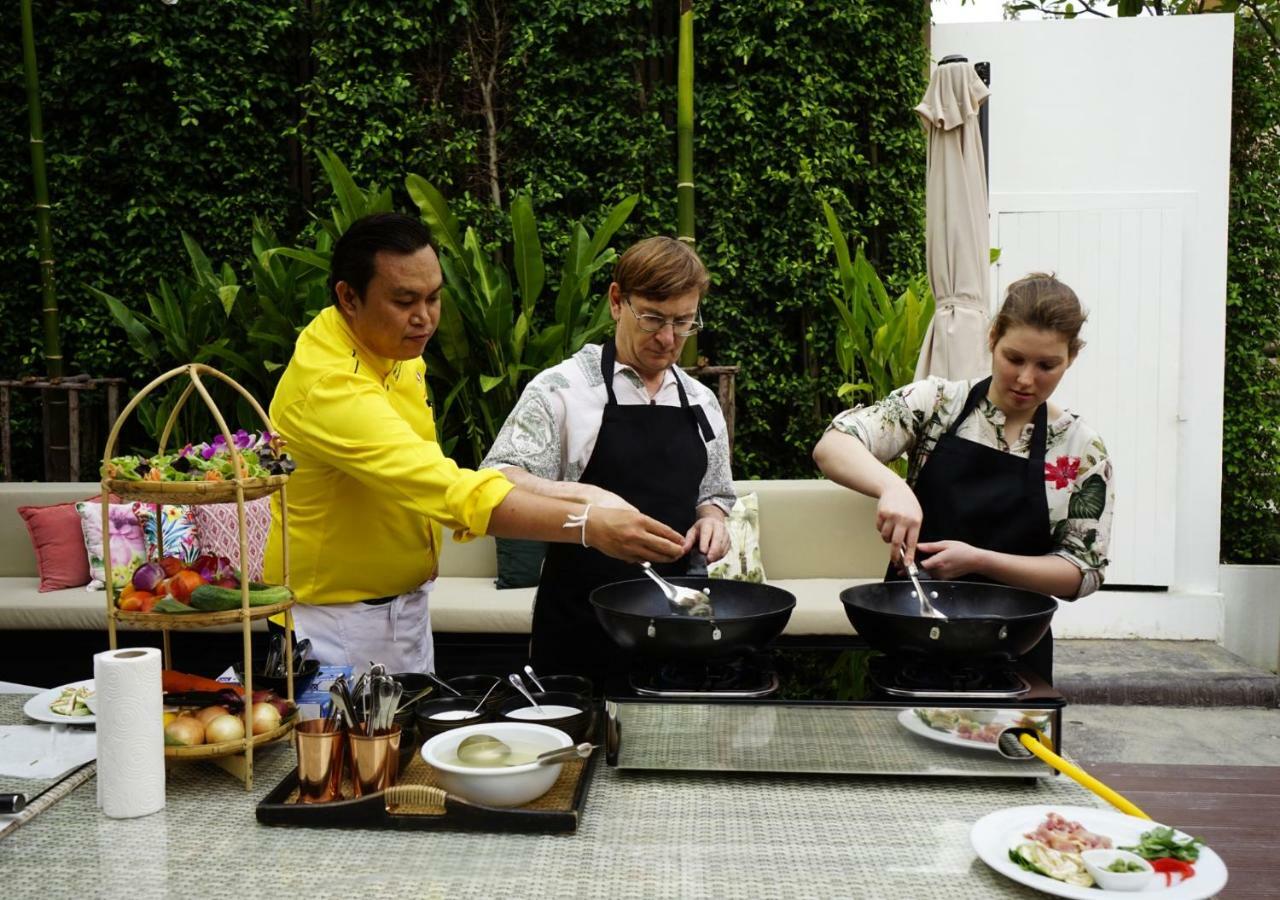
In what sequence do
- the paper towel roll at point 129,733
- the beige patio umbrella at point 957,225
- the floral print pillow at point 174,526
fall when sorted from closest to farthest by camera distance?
the paper towel roll at point 129,733 < the beige patio umbrella at point 957,225 < the floral print pillow at point 174,526

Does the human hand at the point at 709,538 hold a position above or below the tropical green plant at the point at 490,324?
below

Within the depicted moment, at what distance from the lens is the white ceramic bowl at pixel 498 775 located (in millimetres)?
1233

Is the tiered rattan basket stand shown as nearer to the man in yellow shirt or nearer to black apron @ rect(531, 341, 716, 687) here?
the man in yellow shirt

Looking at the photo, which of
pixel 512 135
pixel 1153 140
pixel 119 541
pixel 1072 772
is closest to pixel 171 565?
pixel 1072 772

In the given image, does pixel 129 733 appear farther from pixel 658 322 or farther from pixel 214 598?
pixel 658 322

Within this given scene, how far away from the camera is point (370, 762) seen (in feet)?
4.20

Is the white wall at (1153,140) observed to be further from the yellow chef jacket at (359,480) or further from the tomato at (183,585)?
the tomato at (183,585)

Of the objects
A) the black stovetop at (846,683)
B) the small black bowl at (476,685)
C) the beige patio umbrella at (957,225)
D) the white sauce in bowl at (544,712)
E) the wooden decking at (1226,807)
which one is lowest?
the wooden decking at (1226,807)

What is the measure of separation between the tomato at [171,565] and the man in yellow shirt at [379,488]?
29 centimetres

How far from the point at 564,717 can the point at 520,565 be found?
299 centimetres

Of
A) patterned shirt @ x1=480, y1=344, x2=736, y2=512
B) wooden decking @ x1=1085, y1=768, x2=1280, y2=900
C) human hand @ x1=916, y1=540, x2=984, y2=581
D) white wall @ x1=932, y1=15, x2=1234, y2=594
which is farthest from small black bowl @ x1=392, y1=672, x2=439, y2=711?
white wall @ x1=932, y1=15, x2=1234, y2=594

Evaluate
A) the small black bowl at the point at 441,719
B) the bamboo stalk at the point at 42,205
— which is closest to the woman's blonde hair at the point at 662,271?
the small black bowl at the point at 441,719

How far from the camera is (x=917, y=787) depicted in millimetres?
1375

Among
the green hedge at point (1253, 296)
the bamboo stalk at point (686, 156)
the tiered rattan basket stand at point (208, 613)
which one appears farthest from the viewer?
the green hedge at point (1253, 296)
